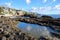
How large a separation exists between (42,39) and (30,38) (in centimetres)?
294

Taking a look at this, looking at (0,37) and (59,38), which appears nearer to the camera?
(0,37)

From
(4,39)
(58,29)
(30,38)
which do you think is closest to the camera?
(4,39)

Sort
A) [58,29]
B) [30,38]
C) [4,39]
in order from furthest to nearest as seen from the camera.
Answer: [58,29]
[30,38]
[4,39]

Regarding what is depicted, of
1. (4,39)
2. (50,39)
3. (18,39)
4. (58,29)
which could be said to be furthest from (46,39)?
(58,29)

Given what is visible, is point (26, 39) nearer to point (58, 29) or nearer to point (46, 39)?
point (46, 39)

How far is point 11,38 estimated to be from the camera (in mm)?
34938

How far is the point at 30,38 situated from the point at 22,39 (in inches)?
76.1

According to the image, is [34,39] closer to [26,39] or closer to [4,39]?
[26,39]

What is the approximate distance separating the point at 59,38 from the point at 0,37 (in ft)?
47.7

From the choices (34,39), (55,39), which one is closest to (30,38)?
(34,39)

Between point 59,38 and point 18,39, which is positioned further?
point 59,38

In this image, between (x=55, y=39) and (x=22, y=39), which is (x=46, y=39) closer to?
(x=55, y=39)

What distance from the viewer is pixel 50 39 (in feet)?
117

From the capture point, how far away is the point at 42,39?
3662cm
